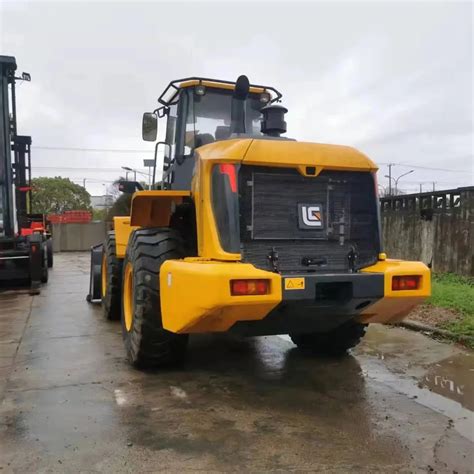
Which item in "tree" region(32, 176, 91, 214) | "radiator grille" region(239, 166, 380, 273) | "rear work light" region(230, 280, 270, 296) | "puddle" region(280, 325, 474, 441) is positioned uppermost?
"tree" region(32, 176, 91, 214)

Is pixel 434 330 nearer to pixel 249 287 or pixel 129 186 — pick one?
pixel 249 287

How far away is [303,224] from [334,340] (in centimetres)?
162

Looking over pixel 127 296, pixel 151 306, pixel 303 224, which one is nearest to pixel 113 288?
pixel 127 296

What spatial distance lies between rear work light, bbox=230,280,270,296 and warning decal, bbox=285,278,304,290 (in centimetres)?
15

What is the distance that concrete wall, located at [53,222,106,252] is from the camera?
3036cm

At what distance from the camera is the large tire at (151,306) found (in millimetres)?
4652

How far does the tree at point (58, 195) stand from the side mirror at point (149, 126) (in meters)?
42.4

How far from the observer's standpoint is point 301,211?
14.6 ft

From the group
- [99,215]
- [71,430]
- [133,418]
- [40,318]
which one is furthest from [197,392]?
[99,215]

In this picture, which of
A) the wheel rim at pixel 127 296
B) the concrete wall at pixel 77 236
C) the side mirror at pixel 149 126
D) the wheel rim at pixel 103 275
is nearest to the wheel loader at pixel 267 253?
the wheel rim at pixel 127 296

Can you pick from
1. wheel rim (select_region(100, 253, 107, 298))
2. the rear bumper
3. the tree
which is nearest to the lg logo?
the rear bumper

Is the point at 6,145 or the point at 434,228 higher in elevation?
the point at 6,145

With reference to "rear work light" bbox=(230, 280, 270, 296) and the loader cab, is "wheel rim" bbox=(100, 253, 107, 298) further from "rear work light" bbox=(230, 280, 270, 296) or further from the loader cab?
"rear work light" bbox=(230, 280, 270, 296)

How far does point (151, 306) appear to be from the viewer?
4.64 meters
